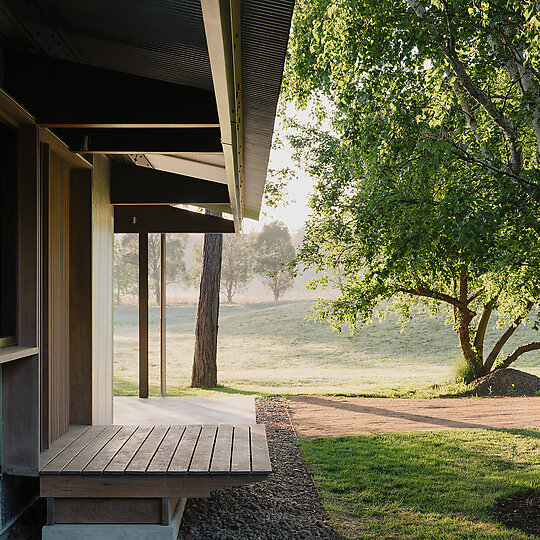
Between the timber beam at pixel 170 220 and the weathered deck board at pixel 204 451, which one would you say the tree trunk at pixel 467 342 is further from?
the weathered deck board at pixel 204 451

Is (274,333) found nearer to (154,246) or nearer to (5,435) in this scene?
(154,246)

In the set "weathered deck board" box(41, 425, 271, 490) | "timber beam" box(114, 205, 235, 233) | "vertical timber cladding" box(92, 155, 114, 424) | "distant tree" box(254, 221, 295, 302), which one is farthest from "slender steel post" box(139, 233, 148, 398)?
"distant tree" box(254, 221, 295, 302)

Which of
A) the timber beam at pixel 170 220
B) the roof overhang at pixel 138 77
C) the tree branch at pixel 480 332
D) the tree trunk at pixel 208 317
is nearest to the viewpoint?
the roof overhang at pixel 138 77

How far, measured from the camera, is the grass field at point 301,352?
17.2 metres

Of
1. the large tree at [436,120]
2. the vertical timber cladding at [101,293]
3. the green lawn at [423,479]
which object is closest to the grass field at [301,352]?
the green lawn at [423,479]

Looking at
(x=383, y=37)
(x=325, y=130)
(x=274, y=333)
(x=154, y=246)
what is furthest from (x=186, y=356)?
(x=383, y=37)

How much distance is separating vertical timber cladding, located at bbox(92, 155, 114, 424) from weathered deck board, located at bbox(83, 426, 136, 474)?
1.60 feet

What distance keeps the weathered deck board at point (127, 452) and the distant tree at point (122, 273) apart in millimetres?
30329

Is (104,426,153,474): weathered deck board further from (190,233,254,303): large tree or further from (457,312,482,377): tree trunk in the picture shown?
(190,233,254,303): large tree

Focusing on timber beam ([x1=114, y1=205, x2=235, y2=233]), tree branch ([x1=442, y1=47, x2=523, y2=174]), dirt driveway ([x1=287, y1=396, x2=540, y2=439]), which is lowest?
dirt driveway ([x1=287, y1=396, x2=540, y2=439])

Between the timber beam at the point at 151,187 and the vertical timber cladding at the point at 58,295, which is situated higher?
the timber beam at the point at 151,187

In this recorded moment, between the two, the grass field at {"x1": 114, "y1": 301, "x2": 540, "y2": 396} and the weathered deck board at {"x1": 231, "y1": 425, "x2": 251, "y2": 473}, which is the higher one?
the weathered deck board at {"x1": 231, "y1": 425, "x2": 251, "y2": 473}

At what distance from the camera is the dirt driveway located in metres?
7.64

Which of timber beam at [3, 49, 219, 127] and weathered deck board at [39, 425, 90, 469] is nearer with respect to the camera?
timber beam at [3, 49, 219, 127]
